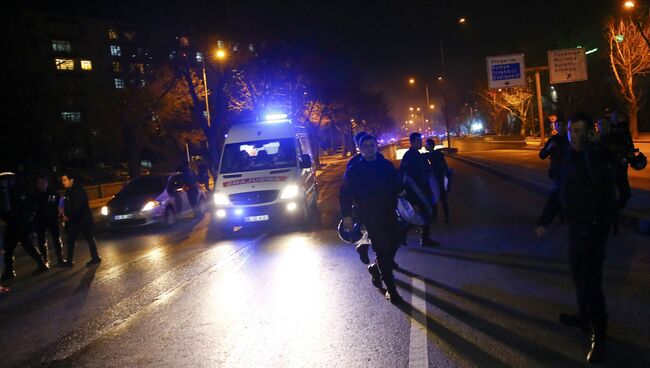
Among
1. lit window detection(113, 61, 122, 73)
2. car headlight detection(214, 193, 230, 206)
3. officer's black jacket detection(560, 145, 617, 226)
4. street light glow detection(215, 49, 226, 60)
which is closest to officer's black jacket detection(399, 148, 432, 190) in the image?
officer's black jacket detection(560, 145, 617, 226)

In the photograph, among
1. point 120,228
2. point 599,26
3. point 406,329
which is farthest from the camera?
point 599,26

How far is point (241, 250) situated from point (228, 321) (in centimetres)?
415

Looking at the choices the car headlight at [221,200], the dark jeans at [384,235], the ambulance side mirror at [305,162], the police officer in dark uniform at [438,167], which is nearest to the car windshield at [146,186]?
the car headlight at [221,200]

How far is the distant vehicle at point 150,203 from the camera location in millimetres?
13617

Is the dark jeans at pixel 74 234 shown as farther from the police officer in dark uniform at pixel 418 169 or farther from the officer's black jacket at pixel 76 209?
the police officer in dark uniform at pixel 418 169

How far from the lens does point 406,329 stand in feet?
16.2

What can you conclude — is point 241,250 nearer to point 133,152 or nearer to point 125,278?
point 125,278

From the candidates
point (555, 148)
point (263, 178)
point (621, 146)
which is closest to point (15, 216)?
point (263, 178)

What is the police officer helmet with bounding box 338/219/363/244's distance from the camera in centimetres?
589

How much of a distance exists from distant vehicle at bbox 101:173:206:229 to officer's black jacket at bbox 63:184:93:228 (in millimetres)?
4234

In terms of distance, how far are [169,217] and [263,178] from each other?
164 inches

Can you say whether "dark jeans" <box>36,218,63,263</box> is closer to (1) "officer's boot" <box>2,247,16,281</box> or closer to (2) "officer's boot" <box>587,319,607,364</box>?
(1) "officer's boot" <box>2,247,16,281</box>

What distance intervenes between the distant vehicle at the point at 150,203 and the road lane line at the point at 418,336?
9279mm

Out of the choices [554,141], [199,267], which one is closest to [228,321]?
[199,267]
